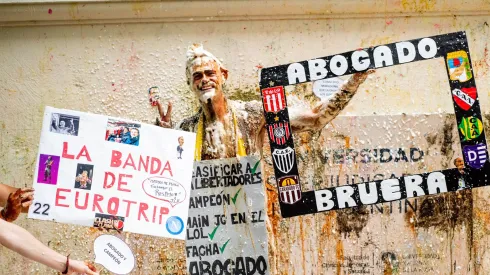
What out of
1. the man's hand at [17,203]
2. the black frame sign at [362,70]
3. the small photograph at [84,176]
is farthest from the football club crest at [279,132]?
the man's hand at [17,203]

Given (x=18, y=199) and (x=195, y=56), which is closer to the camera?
(x=18, y=199)

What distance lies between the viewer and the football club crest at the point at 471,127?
10.4ft

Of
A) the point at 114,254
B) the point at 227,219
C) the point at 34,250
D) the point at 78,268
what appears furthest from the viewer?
the point at 227,219

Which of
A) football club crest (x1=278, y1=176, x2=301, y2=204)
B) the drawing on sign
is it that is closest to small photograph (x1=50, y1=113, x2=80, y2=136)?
the drawing on sign

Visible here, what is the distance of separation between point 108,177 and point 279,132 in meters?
0.81

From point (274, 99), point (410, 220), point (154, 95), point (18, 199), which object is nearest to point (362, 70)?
point (274, 99)

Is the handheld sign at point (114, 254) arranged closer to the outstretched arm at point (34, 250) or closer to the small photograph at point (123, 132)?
the outstretched arm at point (34, 250)

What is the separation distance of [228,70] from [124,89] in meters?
0.54

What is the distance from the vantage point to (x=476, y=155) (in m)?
3.16

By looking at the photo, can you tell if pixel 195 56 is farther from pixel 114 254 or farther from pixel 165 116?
pixel 114 254

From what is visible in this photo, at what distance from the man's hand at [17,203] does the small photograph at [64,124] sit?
0.29 metres

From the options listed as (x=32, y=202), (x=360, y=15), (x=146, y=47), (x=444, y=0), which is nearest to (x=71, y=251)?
(x=32, y=202)

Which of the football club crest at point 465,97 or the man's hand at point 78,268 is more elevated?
the football club crest at point 465,97

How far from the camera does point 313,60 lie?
3.29 metres
